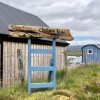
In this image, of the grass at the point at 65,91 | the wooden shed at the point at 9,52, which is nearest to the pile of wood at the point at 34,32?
the grass at the point at 65,91

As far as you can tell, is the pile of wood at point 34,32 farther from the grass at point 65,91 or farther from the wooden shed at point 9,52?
the wooden shed at point 9,52

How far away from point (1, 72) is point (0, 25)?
239 centimetres

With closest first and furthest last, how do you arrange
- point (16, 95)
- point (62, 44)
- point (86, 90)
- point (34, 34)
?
point (16, 95)
point (34, 34)
point (86, 90)
point (62, 44)

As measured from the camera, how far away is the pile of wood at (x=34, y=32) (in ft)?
40.2

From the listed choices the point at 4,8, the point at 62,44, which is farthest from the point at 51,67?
the point at 62,44

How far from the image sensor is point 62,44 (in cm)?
2494

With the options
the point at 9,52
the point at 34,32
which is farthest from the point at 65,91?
the point at 9,52

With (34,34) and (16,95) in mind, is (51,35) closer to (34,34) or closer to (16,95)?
(34,34)

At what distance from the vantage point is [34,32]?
12.4 metres

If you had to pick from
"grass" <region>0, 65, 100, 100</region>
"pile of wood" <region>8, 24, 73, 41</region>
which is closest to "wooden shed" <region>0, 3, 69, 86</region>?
"grass" <region>0, 65, 100, 100</region>

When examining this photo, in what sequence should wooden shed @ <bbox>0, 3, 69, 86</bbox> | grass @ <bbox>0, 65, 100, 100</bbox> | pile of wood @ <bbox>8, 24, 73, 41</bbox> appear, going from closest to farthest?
grass @ <bbox>0, 65, 100, 100</bbox>
pile of wood @ <bbox>8, 24, 73, 41</bbox>
wooden shed @ <bbox>0, 3, 69, 86</bbox>

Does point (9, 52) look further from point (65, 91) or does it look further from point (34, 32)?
point (65, 91)

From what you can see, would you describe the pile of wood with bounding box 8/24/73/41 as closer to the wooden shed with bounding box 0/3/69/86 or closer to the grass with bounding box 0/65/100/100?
the grass with bounding box 0/65/100/100

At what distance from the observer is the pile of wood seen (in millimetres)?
12242
